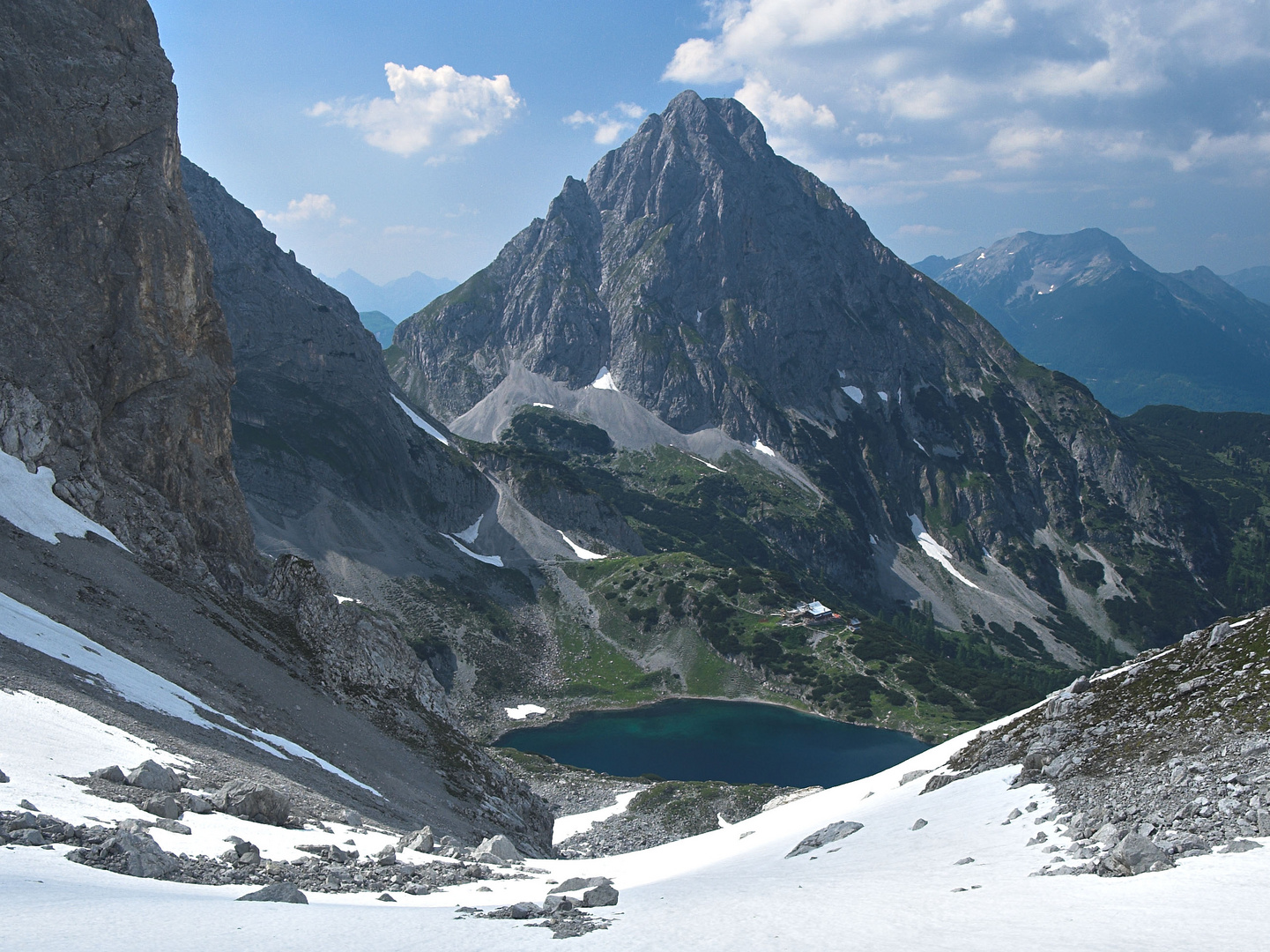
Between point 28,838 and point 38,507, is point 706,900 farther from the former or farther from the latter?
point 38,507

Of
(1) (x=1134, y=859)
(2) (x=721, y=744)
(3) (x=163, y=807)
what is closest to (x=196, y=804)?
(3) (x=163, y=807)

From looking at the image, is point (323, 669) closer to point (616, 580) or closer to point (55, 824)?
point (55, 824)

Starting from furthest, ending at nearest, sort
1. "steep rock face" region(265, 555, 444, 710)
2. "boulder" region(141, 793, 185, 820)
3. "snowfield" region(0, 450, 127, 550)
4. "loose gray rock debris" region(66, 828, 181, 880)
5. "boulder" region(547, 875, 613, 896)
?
"steep rock face" region(265, 555, 444, 710) < "snowfield" region(0, 450, 127, 550) < "boulder" region(547, 875, 613, 896) < "boulder" region(141, 793, 185, 820) < "loose gray rock debris" region(66, 828, 181, 880)

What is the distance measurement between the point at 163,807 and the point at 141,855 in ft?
17.8

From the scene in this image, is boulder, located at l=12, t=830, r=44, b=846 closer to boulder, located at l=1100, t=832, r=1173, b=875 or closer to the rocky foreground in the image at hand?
the rocky foreground

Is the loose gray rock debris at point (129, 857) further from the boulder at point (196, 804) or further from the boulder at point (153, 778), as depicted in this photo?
the boulder at point (153, 778)

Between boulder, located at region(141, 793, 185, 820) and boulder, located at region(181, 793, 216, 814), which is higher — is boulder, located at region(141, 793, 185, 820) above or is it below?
above

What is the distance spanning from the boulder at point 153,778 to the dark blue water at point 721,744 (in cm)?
10434

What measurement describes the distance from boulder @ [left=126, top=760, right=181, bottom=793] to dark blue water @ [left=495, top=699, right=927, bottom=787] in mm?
104344

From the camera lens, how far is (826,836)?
3619 cm

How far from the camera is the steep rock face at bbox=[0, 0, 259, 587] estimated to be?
55.8 m

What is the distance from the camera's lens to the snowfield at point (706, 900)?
15.8 meters

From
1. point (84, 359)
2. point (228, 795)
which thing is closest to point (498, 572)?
→ point (84, 359)

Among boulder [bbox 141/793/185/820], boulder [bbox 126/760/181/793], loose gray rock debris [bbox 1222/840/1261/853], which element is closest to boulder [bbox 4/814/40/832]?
boulder [bbox 141/793/185/820]
